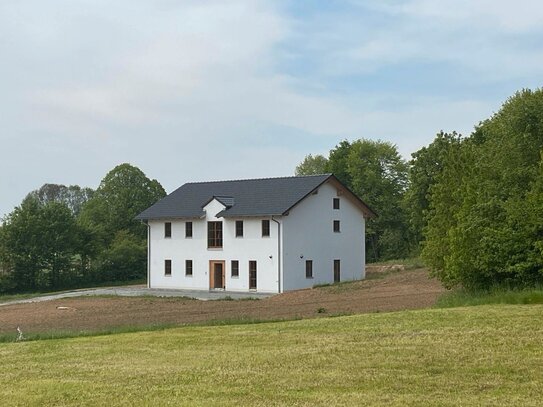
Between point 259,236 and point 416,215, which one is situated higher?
point 416,215

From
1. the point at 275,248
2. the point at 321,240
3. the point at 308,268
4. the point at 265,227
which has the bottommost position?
the point at 308,268

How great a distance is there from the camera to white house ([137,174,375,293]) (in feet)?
162

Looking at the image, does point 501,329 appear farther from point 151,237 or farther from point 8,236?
point 8,236

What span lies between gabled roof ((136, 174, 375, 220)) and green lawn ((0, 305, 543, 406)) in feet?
97.2

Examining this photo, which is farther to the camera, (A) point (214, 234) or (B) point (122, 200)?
(B) point (122, 200)

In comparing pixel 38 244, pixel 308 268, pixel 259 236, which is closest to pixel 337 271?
pixel 308 268

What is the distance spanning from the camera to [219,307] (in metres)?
35.4

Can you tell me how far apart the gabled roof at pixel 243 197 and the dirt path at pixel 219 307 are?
7.19 meters

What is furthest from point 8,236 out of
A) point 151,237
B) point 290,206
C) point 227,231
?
point 290,206

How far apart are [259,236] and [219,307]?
→ 49.2ft

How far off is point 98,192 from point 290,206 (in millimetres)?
47288

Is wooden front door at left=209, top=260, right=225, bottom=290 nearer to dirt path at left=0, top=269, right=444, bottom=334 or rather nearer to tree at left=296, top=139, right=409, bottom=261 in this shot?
dirt path at left=0, top=269, right=444, bottom=334

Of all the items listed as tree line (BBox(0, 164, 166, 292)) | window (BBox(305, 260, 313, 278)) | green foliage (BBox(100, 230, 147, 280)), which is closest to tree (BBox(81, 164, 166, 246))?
tree line (BBox(0, 164, 166, 292))

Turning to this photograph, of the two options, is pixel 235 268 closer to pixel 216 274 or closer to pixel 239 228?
pixel 216 274
